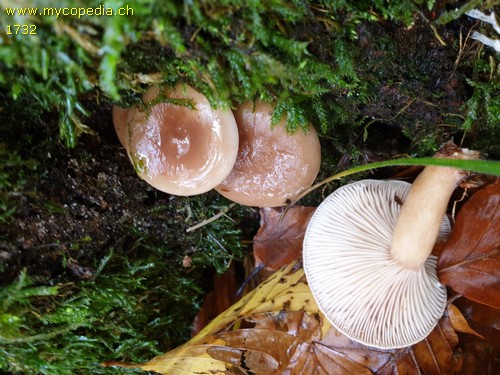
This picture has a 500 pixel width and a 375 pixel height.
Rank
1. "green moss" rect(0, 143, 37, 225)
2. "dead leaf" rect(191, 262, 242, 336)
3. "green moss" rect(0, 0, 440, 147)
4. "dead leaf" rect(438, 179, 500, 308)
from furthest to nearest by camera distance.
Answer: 1. "dead leaf" rect(191, 262, 242, 336)
2. "dead leaf" rect(438, 179, 500, 308)
3. "green moss" rect(0, 143, 37, 225)
4. "green moss" rect(0, 0, 440, 147)

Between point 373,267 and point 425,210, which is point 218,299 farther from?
point 425,210

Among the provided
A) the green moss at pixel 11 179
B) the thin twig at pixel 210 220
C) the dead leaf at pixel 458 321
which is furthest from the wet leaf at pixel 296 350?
the green moss at pixel 11 179

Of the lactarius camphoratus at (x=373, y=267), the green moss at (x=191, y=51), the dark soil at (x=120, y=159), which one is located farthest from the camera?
the lactarius camphoratus at (x=373, y=267)

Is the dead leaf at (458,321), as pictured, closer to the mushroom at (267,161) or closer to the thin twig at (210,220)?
the mushroom at (267,161)

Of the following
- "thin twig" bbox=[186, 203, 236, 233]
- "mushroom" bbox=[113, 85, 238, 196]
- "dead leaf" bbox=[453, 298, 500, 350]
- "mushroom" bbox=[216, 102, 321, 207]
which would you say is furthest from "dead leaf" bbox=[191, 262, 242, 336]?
"dead leaf" bbox=[453, 298, 500, 350]

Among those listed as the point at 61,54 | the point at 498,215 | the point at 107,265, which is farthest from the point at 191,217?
the point at 498,215

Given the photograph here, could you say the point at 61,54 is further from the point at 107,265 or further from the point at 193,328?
the point at 193,328

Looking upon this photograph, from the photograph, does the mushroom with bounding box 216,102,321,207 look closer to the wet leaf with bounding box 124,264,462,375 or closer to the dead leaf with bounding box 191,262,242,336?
the wet leaf with bounding box 124,264,462,375

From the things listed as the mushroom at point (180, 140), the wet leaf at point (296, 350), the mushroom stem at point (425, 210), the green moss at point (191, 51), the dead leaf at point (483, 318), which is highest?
the green moss at point (191, 51)
